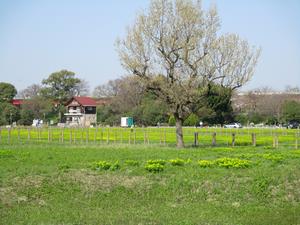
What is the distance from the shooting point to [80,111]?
129625mm

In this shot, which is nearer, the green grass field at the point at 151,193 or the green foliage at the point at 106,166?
the green grass field at the point at 151,193

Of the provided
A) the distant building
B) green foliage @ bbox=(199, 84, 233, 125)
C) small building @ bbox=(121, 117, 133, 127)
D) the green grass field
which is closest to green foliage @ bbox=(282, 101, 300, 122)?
green foliage @ bbox=(199, 84, 233, 125)

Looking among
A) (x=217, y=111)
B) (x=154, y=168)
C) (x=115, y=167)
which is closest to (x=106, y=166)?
(x=115, y=167)

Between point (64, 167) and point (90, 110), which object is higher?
point (90, 110)

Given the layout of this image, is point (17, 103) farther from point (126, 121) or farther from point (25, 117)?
point (126, 121)

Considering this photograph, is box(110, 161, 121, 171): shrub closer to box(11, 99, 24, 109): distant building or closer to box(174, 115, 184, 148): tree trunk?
box(174, 115, 184, 148): tree trunk

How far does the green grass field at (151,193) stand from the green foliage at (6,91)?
348 ft

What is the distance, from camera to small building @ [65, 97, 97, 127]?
129125 millimetres

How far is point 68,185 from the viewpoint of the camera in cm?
1612

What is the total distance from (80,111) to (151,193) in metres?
116

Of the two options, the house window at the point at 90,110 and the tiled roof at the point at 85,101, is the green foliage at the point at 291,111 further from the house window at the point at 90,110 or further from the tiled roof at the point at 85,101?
the house window at the point at 90,110

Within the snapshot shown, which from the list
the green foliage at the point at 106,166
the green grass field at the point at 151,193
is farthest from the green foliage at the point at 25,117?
the green foliage at the point at 106,166

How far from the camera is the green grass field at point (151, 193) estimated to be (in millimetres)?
12859

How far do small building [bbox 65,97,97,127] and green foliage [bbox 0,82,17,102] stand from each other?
1545 cm
